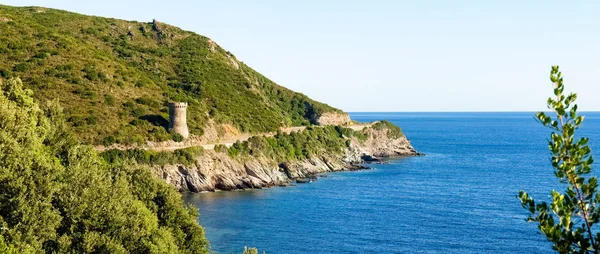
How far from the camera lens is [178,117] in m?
85.1

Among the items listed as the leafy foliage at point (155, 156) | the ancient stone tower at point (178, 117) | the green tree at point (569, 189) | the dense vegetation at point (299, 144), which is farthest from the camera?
the dense vegetation at point (299, 144)

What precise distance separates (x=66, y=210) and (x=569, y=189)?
23501 millimetres

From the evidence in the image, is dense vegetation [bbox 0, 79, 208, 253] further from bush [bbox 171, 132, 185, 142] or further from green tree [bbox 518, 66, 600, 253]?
bush [bbox 171, 132, 185, 142]

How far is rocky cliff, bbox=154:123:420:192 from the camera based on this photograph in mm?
78381

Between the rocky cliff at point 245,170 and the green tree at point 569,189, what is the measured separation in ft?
227

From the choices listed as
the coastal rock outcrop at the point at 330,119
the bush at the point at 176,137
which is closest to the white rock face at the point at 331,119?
the coastal rock outcrop at the point at 330,119

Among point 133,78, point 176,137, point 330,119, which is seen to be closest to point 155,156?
point 176,137

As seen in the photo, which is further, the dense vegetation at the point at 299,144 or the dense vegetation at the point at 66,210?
the dense vegetation at the point at 299,144

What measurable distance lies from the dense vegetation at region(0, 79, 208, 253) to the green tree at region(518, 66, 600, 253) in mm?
20086

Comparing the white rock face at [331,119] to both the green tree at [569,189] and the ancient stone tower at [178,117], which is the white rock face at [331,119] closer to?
the ancient stone tower at [178,117]

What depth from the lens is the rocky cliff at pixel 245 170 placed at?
78.4m

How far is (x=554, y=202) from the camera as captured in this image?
9.65m

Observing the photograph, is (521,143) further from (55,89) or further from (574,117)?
(574,117)

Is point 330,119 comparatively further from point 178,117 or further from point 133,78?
point 178,117
